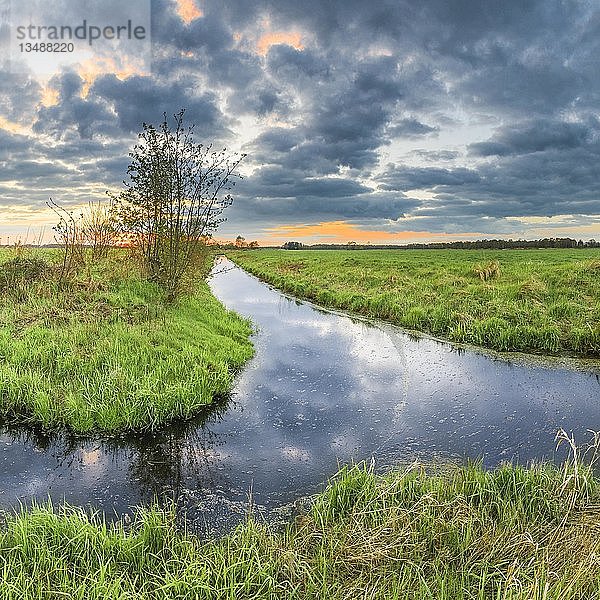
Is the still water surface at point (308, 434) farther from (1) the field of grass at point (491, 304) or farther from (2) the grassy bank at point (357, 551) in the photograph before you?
(1) the field of grass at point (491, 304)

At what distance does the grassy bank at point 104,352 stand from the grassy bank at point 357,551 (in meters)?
2.87

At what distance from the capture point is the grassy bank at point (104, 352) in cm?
800

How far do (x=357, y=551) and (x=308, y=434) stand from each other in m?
3.31

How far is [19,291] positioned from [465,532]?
13191mm

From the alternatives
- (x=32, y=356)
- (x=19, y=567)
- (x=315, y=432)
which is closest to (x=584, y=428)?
(x=315, y=432)

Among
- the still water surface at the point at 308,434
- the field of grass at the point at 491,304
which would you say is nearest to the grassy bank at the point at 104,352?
the still water surface at the point at 308,434

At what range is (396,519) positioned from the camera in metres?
4.77

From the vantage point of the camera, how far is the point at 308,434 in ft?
25.1

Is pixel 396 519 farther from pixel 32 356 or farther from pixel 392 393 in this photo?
pixel 32 356

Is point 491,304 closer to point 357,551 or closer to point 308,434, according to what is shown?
point 308,434

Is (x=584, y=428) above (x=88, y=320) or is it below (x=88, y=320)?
below

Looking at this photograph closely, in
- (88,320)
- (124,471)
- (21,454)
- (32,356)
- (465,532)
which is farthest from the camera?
(88,320)

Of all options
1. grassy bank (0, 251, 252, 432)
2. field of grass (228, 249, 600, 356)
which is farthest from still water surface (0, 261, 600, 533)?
field of grass (228, 249, 600, 356)

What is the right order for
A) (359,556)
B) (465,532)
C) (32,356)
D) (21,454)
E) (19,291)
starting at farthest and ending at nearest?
(19,291), (32,356), (21,454), (465,532), (359,556)
